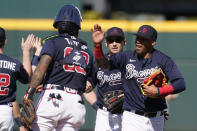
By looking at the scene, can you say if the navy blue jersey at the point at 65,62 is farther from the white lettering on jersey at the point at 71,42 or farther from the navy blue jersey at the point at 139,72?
the navy blue jersey at the point at 139,72

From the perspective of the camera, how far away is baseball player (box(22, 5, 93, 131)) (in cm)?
484

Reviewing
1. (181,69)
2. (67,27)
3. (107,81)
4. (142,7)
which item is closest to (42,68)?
(67,27)

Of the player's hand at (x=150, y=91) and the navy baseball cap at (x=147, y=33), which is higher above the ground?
the navy baseball cap at (x=147, y=33)

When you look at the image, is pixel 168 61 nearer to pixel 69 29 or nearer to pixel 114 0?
pixel 69 29

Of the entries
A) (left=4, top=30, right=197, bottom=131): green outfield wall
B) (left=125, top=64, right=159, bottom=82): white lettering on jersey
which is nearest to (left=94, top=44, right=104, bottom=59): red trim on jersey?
(left=125, top=64, right=159, bottom=82): white lettering on jersey

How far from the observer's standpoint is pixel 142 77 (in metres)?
5.33

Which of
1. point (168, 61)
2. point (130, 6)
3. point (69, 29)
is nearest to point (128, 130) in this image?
point (168, 61)

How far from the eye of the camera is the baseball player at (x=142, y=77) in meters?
5.28

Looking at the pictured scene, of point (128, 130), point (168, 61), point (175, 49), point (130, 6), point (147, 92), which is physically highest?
point (130, 6)

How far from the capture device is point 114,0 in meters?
16.1

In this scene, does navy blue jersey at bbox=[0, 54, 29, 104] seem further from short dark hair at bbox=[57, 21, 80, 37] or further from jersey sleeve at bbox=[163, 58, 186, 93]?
jersey sleeve at bbox=[163, 58, 186, 93]

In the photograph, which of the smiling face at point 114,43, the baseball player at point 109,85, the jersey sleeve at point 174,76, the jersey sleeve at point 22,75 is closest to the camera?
the jersey sleeve at point 174,76

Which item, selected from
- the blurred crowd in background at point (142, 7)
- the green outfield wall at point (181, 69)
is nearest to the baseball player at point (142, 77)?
the green outfield wall at point (181, 69)

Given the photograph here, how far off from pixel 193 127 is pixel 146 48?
4234 mm
